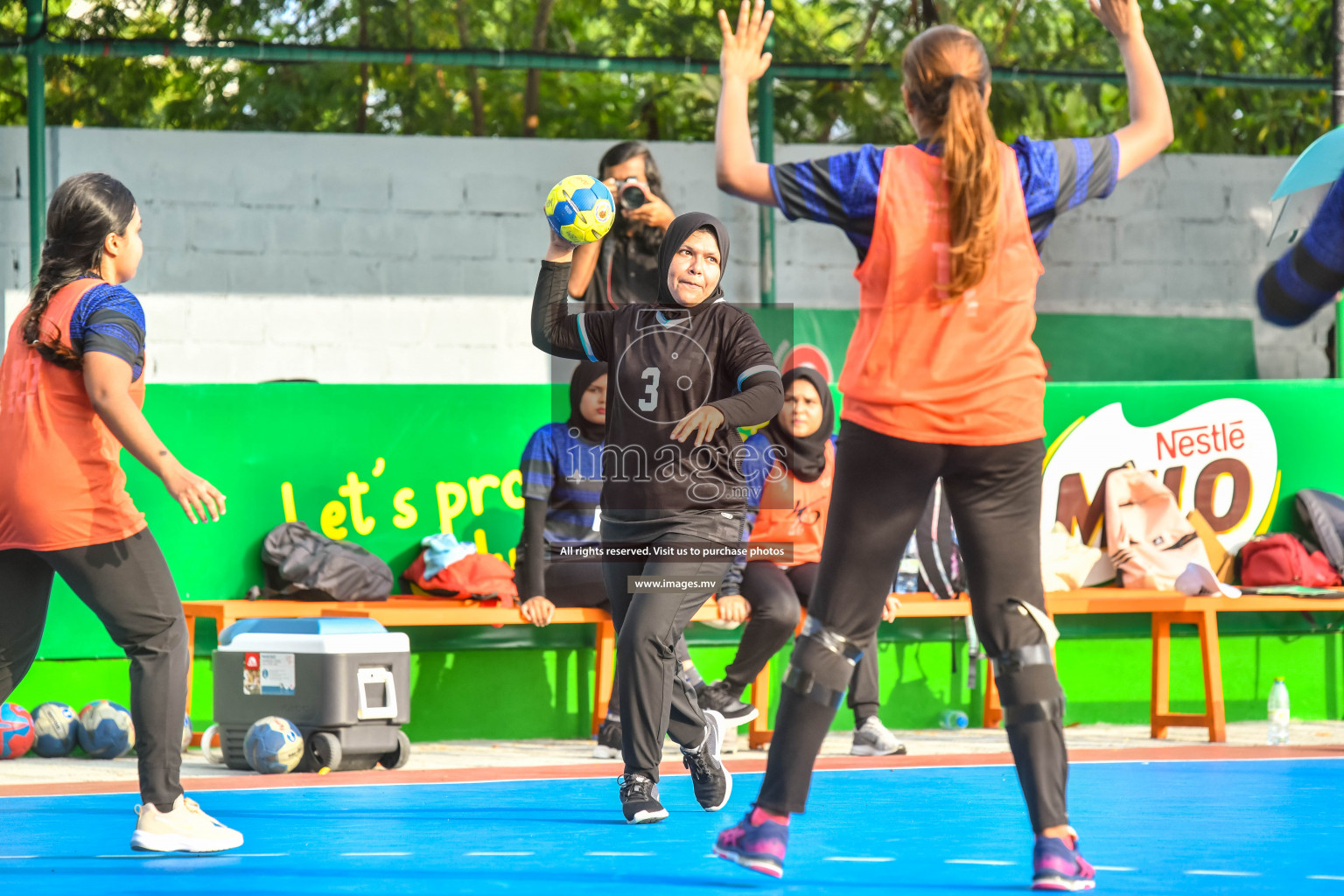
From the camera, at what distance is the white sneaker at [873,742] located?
7.38 meters

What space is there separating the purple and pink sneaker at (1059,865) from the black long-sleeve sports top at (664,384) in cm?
161

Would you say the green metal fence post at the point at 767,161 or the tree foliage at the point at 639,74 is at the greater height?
the tree foliage at the point at 639,74

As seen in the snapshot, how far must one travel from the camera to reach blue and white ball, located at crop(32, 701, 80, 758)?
7.29 metres

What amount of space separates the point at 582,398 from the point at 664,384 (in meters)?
2.53

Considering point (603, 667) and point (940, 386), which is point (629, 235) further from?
point (940, 386)

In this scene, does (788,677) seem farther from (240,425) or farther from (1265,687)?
(1265,687)

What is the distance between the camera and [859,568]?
3.78m

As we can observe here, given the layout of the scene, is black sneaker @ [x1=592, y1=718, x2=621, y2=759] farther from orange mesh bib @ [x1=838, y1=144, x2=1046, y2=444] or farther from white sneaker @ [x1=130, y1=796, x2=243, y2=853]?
orange mesh bib @ [x1=838, y1=144, x2=1046, y2=444]

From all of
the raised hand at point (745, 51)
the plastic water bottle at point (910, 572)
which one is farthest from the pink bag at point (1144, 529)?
the raised hand at point (745, 51)

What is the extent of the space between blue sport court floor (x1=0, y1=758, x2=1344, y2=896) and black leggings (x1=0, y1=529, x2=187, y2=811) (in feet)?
→ 1.10

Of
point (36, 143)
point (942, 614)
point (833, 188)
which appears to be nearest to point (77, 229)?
point (833, 188)

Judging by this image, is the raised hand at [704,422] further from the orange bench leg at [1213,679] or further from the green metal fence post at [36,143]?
the green metal fence post at [36,143]

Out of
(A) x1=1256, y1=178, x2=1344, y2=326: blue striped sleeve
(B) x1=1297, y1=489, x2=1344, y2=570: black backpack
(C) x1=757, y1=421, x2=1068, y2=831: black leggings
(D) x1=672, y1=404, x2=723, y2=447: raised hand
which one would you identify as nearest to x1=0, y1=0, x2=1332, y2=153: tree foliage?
(B) x1=1297, y1=489, x2=1344, y2=570: black backpack

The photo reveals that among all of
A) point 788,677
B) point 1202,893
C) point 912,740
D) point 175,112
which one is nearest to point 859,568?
point 788,677
